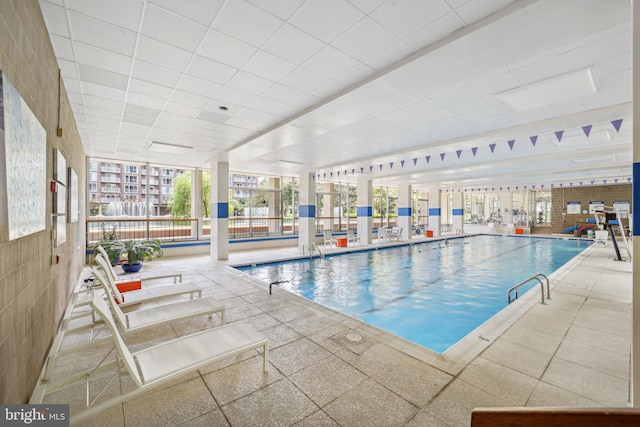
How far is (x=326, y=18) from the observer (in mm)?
2207

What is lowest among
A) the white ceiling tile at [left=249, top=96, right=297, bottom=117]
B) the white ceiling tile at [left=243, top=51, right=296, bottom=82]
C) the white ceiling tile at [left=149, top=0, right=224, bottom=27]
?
the white ceiling tile at [left=249, top=96, right=297, bottom=117]

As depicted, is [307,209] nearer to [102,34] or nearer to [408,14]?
[102,34]

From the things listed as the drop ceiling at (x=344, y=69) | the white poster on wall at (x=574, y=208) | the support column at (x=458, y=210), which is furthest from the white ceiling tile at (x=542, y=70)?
the white poster on wall at (x=574, y=208)

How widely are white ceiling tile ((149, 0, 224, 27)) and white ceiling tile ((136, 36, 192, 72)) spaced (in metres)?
0.53

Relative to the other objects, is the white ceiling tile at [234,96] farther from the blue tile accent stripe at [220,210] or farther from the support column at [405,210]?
the support column at [405,210]

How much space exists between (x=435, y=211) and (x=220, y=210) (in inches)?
464

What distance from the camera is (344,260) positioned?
8500mm

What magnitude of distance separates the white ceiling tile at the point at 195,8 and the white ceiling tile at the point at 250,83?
2.79ft

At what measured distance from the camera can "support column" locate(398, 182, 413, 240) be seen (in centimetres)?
1321

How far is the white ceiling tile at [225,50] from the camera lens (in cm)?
248

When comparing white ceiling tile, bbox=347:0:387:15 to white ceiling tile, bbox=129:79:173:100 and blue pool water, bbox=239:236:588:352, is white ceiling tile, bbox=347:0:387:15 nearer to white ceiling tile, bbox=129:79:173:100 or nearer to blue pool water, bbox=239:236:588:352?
white ceiling tile, bbox=129:79:173:100

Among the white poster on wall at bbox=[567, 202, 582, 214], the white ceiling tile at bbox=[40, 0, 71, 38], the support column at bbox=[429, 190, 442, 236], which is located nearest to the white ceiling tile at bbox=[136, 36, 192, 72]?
the white ceiling tile at bbox=[40, 0, 71, 38]

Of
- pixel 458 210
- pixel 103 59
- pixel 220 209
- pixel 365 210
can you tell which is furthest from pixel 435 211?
pixel 103 59

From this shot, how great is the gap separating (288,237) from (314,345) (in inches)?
342
